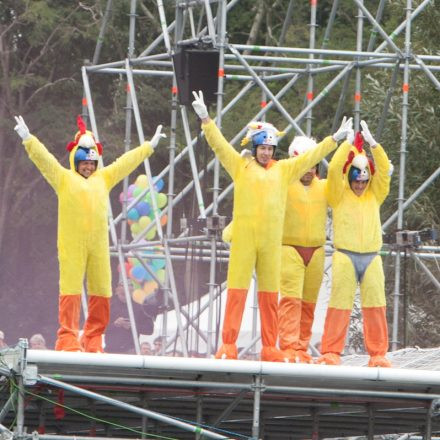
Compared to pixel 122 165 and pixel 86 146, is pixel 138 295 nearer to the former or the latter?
pixel 122 165

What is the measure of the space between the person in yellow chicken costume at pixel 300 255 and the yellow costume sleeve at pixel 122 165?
3.48 feet

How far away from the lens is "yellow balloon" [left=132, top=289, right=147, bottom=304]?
77.5 feet

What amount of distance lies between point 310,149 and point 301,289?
0.99m

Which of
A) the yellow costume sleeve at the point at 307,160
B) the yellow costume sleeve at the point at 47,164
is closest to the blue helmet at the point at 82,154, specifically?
the yellow costume sleeve at the point at 47,164

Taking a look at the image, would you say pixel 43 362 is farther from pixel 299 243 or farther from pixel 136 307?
pixel 136 307

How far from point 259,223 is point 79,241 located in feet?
4.06

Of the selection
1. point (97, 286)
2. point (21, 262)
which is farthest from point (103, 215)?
point (21, 262)

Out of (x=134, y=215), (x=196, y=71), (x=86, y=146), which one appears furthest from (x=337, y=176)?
(x=134, y=215)

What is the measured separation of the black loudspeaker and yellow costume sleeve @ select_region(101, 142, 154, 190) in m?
2.28

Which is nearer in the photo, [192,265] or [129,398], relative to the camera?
[129,398]

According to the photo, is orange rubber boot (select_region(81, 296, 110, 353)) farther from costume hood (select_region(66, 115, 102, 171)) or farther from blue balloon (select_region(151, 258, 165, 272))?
blue balloon (select_region(151, 258, 165, 272))

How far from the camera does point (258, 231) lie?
14.3 m

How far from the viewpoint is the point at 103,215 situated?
14445mm

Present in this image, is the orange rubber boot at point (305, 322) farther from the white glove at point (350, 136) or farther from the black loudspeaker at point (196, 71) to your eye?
the black loudspeaker at point (196, 71)
